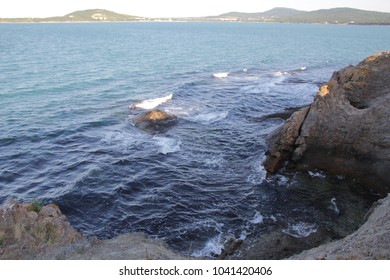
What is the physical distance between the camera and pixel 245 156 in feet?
97.7

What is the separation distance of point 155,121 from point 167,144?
5511mm

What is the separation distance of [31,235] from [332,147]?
19680mm

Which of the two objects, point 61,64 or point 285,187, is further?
point 61,64

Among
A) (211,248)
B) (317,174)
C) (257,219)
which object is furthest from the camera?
(317,174)

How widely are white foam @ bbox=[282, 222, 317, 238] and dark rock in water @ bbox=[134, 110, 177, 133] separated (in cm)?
1885

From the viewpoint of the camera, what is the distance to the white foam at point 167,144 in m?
31.0

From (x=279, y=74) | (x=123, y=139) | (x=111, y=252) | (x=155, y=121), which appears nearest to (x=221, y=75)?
(x=279, y=74)

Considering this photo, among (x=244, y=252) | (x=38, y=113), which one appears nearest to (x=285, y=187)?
(x=244, y=252)

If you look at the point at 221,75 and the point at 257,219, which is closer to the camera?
the point at 257,219

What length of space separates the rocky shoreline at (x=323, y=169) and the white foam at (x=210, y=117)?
10.0 meters

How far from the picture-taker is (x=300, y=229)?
1942 cm

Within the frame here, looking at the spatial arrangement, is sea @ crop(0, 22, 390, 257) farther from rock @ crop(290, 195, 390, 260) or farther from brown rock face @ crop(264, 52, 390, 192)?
rock @ crop(290, 195, 390, 260)

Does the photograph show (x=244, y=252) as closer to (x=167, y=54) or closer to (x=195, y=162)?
(x=195, y=162)

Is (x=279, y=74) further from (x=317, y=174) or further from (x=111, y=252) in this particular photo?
(x=111, y=252)
